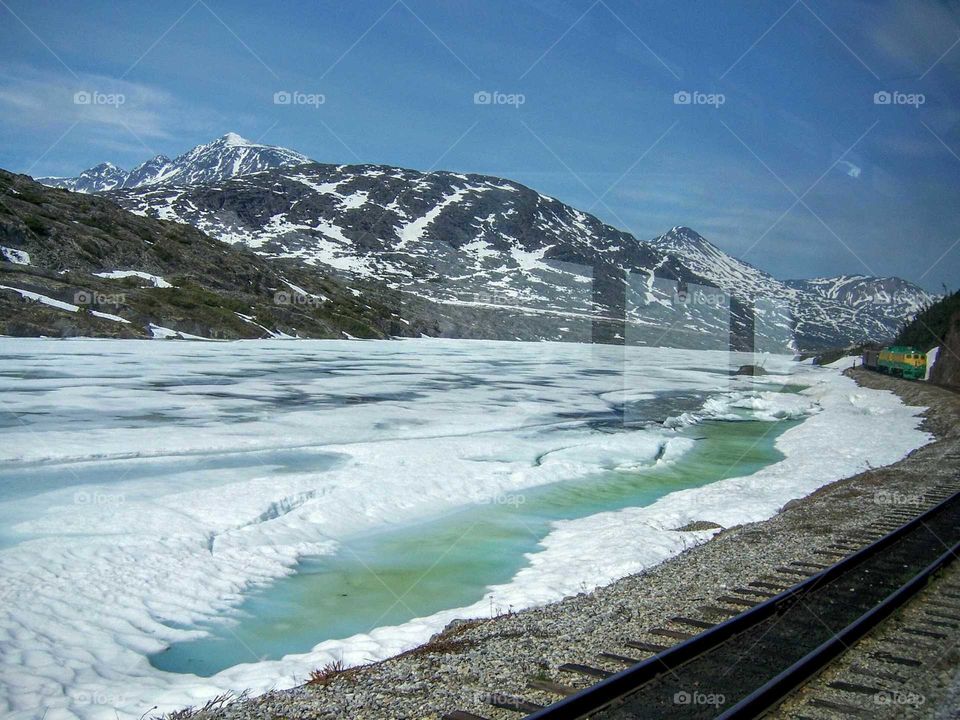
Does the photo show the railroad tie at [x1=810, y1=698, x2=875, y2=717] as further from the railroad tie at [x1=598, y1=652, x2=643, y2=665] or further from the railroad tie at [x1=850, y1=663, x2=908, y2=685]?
the railroad tie at [x1=598, y1=652, x2=643, y2=665]

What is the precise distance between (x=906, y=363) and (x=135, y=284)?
62.1 m

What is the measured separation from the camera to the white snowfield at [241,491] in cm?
704

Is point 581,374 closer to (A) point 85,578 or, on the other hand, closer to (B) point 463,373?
(B) point 463,373

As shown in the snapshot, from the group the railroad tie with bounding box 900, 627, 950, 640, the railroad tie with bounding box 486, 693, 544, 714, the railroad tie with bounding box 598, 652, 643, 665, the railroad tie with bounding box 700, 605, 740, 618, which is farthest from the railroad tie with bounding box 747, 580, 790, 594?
the railroad tie with bounding box 486, 693, 544, 714

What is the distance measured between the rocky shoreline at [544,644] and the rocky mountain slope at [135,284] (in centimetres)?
4374

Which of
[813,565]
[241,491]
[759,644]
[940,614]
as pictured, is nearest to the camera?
[759,644]

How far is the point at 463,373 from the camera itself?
4134 centimetres

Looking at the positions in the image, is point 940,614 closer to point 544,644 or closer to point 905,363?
point 544,644

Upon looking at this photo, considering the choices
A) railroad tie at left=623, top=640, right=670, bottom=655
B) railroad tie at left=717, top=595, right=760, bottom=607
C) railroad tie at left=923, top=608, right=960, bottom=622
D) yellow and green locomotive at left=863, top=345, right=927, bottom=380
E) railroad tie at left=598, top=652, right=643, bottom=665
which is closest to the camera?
railroad tie at left=598, top=652, right=643, bottom=665

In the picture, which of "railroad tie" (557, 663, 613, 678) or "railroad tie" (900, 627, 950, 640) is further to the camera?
"railroad tie" (900, 627, 950, 640)

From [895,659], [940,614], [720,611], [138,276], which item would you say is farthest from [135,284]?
[895,659]

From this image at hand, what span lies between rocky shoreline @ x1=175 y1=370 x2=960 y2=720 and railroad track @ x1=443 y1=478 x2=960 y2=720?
164 millimetres

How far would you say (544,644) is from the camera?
654 centimetres

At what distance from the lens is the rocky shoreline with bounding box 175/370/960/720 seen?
5.34 m
